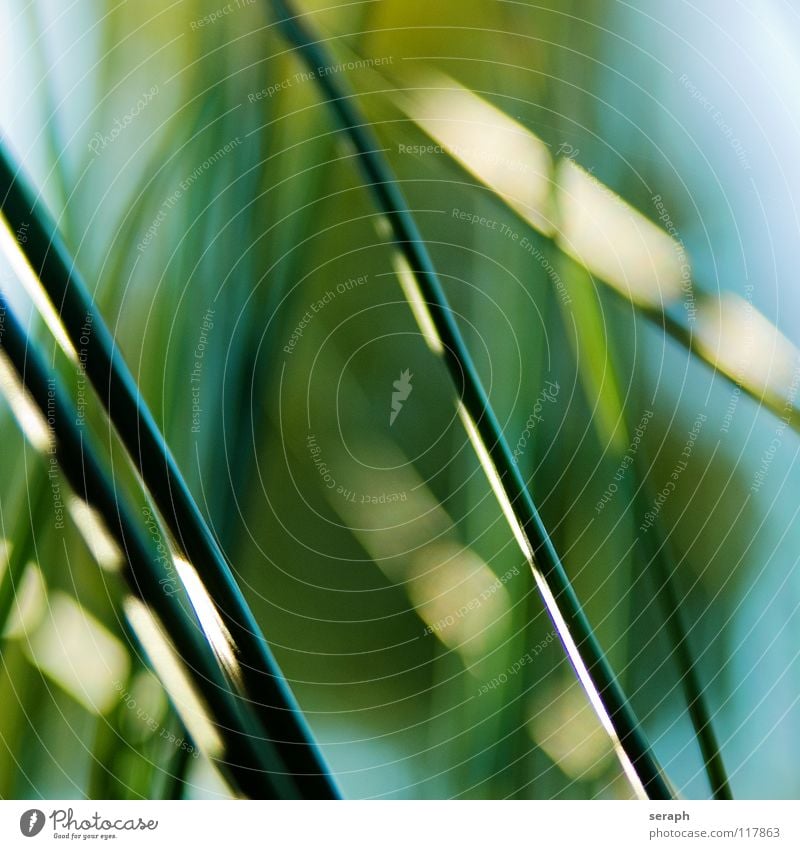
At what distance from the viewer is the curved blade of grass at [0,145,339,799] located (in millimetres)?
435

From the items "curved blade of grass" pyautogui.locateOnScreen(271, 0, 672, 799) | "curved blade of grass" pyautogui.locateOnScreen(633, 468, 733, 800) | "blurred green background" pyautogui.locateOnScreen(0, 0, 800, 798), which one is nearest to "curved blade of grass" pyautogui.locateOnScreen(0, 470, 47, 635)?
"blurred green background" pyautogui.locateOnScreen(0, 0, 800, 798)

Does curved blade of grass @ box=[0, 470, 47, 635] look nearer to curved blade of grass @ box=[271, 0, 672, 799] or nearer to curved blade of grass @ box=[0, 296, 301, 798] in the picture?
curved blade of grass @ box=[0, 296, 301, 798]

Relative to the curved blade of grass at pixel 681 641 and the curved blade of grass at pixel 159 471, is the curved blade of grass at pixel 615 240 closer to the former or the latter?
the curved blade of grass at pixel 681 641

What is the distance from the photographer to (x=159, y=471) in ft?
1.44

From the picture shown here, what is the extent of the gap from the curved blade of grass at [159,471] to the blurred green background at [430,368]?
1 centimetres

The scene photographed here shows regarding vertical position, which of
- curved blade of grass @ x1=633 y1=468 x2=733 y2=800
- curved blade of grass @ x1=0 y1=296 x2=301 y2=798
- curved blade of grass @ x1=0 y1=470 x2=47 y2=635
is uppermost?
curved blade of grass @ x1=0 y1=470 x2=47 y2=635

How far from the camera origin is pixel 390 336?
0.45 m

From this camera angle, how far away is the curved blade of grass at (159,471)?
1.43 feet

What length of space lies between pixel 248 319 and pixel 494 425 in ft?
0.58

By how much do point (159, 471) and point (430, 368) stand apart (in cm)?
19

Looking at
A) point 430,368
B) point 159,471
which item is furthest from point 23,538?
point 430,368

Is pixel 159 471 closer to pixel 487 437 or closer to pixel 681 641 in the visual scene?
pixel 487 437
